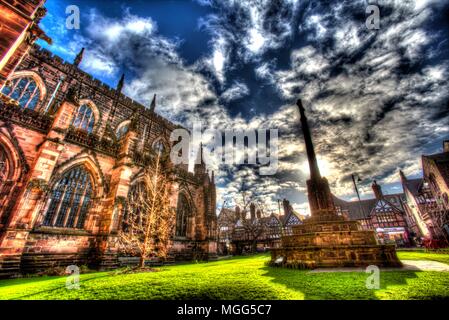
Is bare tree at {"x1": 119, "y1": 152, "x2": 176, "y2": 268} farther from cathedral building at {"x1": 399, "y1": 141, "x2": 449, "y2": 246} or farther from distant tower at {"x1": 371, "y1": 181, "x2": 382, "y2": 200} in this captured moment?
distant tower at {"x1": 371, "y1": 181, "x2": 382, "y2": 200}

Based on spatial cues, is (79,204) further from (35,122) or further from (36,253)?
(35,122)

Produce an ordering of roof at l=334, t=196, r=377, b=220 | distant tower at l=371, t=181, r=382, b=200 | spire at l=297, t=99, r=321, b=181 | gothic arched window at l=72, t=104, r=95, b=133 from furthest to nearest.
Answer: roof at l=334, t=196, r=377, b=220 < distant tower at l=371, t=181, r=382, b=200 < gothic arched window at l=72, t=104, r=95, b=133 < spire at l=297, t=99, r=321, b=181

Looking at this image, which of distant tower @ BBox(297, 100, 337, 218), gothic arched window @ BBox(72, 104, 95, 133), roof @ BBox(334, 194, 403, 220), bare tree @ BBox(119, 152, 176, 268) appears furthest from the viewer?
roof @ BBox(334, 194, 403, 220)

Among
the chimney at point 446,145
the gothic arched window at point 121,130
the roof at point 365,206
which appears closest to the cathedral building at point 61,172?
the gothic arched window at point 121,130

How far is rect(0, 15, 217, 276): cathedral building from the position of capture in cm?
1072

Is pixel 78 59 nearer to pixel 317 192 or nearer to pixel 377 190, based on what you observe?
pixel 317 192

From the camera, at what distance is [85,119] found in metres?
18.0

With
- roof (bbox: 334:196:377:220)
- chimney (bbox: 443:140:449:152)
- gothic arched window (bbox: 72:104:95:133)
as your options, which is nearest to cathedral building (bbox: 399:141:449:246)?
chimney (bbox: 443:140:449:152)

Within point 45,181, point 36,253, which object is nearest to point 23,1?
point 45,181

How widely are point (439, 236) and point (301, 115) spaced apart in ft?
105

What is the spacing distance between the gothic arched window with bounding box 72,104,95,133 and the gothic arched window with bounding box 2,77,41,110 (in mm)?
2876

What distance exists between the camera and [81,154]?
558 inches

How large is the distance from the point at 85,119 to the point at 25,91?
14.0ft
